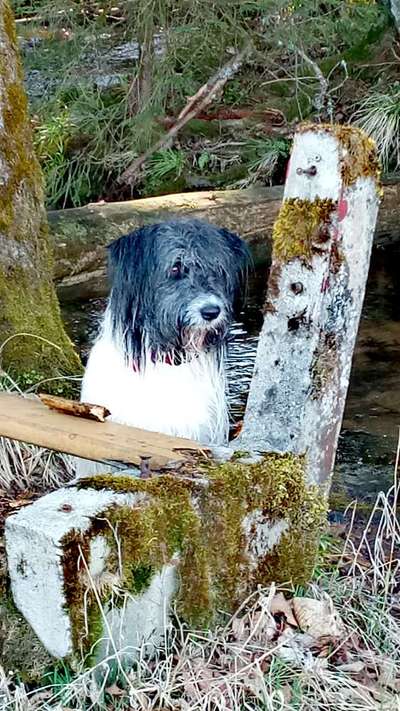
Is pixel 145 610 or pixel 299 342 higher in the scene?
pixel 299 342

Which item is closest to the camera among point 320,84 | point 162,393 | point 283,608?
point 283,608

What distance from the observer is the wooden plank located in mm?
3252

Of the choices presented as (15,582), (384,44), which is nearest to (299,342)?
(15,582)

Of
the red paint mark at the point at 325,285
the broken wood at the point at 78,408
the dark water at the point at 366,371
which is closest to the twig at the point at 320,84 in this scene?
the dark water at the point at 366,371

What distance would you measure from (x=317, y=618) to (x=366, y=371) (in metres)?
3.24

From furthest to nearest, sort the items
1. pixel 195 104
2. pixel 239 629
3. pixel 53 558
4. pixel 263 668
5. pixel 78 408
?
pixel 195 104 < pixel 78 408 < pixel 239 629 < pixel 263 668 < pixel 53 558

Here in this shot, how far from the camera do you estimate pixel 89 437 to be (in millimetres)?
3336

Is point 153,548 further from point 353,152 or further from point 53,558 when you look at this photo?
point 353,152

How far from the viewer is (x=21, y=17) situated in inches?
412

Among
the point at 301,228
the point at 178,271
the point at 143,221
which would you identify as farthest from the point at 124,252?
the point at 143,221

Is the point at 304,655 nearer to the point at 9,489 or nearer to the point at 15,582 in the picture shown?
the point at 15,582

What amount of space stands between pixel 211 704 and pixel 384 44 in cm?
1024

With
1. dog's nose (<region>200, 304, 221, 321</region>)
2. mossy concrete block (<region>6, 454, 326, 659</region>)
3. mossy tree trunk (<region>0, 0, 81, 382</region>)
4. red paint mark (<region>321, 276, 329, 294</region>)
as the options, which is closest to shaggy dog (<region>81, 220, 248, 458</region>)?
dog's nose (<region>200, 304, 221, 321</region>)

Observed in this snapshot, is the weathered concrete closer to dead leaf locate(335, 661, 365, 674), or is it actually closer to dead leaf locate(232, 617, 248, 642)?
dead leaf locate(232, 617, 248, 642)
